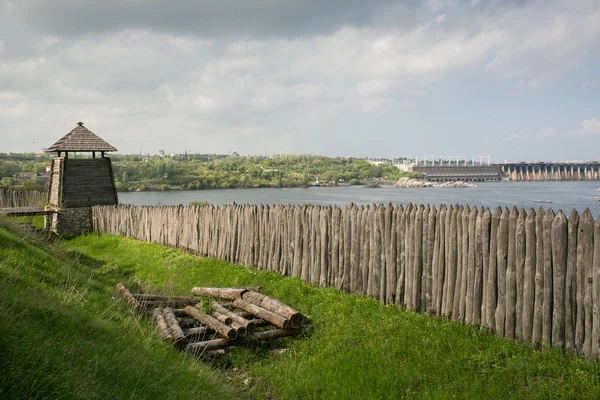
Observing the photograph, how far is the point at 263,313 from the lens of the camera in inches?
299

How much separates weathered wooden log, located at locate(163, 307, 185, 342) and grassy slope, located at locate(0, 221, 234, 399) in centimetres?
31

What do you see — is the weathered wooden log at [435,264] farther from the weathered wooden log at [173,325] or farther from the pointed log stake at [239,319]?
Result: the weathered wooden log at [173,325]

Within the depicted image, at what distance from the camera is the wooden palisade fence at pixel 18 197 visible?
29606 millimetres

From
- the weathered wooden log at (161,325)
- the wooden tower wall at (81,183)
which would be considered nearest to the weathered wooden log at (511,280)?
the weathered wooden log at (161,325)

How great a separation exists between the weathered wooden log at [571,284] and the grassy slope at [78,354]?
4.05 m

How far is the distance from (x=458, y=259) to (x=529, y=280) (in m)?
1.18

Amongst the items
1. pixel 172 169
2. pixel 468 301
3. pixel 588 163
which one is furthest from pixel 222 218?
pixel 588 163

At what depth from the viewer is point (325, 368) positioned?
6.04 m

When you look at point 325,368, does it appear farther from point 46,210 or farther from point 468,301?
point 46,210

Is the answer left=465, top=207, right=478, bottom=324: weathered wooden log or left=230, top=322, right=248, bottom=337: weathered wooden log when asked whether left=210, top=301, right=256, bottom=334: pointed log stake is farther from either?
left=465, top=207, right=478, bottom=324: weathered wooden log

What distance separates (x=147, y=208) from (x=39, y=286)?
1245cm

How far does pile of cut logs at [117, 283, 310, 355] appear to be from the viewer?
6.86 meters

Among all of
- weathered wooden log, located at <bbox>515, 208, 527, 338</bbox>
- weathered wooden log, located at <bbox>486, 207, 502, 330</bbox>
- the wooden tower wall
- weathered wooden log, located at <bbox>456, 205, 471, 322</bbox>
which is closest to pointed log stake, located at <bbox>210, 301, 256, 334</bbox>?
weathered wooden log, located at <bbox>456, 205, 471, 322</bbox>

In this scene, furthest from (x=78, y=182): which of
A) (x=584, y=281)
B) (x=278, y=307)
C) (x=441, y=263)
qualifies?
(x=584, y=281)
